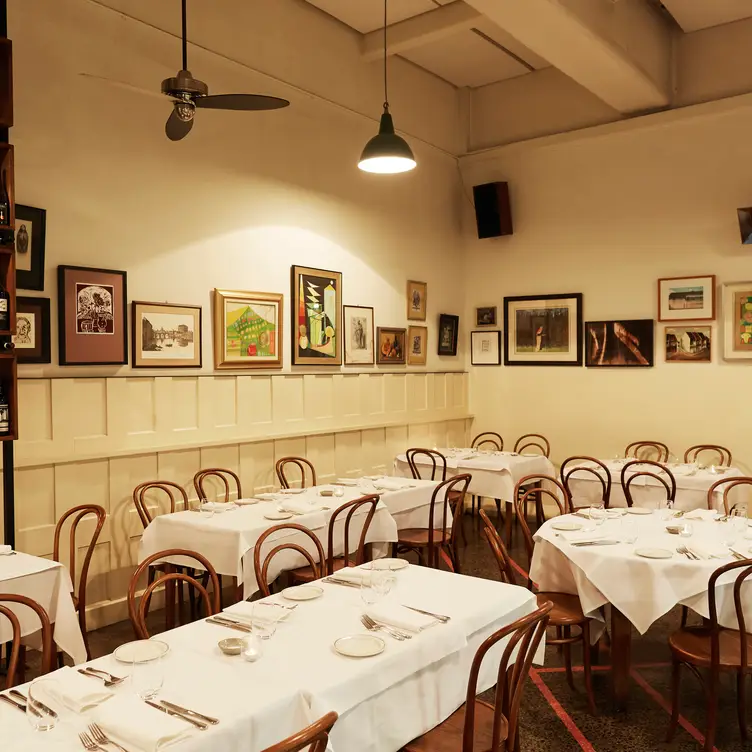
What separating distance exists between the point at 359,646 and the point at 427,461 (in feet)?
15.4

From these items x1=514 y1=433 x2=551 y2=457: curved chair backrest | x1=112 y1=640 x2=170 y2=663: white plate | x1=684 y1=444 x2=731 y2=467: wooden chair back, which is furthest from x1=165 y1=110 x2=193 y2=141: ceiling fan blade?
x1=684 y1=444 x2=731 y2=467: wooden chair back

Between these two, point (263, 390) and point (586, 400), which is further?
point (586, 400)

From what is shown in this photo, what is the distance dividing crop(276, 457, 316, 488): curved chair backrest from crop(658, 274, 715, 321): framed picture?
3.78m

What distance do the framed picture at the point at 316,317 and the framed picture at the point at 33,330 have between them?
87.2 inches

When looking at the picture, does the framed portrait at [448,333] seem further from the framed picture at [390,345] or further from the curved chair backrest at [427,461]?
the curved chair backrest at [427,461]

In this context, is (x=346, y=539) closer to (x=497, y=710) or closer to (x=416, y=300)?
(x=497, y=710)

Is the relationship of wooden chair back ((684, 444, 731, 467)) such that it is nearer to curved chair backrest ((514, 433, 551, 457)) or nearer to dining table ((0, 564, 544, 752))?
curved chair backrest ((514, 433, 551, 457))

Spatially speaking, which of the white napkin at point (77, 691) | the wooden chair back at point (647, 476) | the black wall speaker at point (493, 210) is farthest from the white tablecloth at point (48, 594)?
the black wall speaker at point (493, 210)

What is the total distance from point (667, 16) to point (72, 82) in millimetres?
5485

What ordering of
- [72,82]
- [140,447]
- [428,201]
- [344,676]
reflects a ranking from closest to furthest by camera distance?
[344,676], [72,82], [140,447], [428,201]

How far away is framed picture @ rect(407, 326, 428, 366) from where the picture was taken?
7816mm

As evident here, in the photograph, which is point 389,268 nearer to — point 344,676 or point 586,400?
point 586,400

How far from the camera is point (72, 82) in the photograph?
4801mm

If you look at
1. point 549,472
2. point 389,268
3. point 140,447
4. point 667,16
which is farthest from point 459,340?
point 140,447
